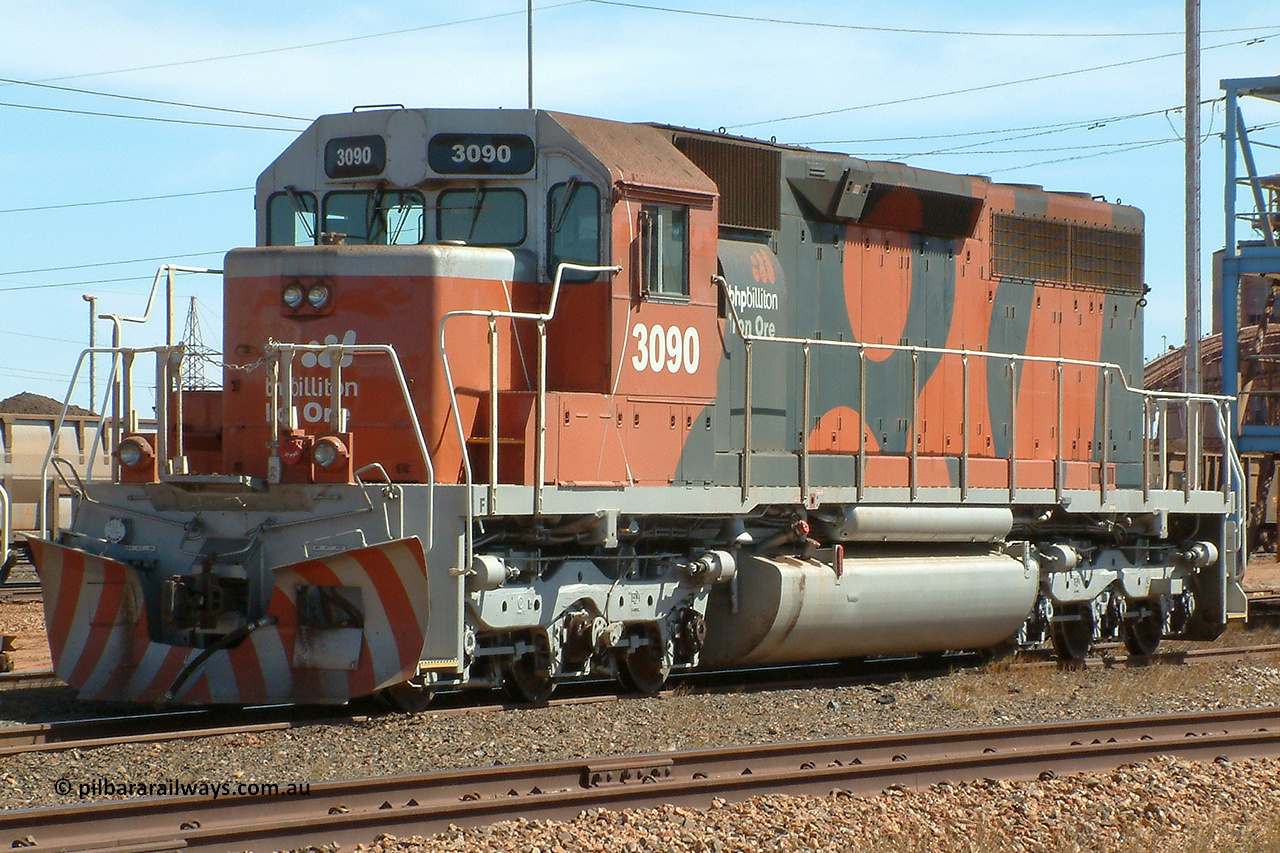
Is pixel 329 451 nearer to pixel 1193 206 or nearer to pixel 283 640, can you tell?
pixel 283 640

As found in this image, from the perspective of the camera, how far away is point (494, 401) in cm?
844

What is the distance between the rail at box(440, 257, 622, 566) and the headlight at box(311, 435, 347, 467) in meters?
0.65

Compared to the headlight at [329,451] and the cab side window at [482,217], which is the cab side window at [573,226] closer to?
the cab side window at [482,217]

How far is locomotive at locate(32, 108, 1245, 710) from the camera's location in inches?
336

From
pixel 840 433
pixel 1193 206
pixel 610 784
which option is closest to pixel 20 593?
pixel 840 433

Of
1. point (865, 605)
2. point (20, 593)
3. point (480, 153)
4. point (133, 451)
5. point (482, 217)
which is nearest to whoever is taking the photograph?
point (133, 451)

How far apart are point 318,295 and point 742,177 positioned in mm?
3348

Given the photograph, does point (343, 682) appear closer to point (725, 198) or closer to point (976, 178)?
point (725, 198)

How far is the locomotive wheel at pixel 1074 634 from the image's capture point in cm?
1302

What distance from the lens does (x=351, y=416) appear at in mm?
8883

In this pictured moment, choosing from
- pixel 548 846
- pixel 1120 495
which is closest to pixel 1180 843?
pixel 548 846

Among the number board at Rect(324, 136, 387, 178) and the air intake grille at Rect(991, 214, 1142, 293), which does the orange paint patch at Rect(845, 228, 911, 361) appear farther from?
the number board at Rect(324, 136, 387, 178)

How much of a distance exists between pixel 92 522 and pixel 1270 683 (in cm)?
869

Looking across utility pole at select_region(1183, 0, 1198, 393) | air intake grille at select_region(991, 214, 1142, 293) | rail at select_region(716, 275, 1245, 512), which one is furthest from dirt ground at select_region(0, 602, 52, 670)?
utility pole at select_region(1183, 0, 1198, 393)
